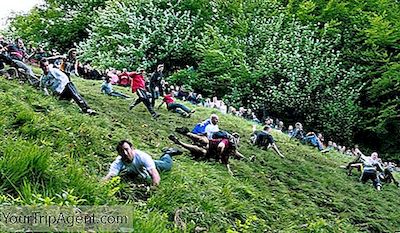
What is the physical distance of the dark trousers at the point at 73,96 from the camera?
38.4 ft

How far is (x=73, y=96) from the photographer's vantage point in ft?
38.7

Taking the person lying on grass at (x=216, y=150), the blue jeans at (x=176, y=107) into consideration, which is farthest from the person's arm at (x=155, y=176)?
the blue jeans at (x=176, y=107)

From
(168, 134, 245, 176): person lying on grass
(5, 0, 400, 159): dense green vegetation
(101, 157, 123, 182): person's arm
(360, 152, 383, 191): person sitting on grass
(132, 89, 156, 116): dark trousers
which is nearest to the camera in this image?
(101, 157, 123, 182): person's arm

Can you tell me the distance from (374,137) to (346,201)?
18161 mm

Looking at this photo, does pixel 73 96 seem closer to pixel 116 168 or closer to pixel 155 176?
pixel 116 168

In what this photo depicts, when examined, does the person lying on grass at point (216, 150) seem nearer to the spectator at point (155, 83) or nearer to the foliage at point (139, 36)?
the spectator at point (155, 83)

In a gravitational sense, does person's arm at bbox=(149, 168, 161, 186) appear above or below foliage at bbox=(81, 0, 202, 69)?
above

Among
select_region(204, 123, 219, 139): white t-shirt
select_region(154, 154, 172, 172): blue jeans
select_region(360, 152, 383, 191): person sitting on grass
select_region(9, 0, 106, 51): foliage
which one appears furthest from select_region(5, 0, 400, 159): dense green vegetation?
select_region(154, 154, 172, 172): blue jeans

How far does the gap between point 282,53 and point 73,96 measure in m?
17.6

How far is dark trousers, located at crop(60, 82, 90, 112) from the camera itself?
461 inches

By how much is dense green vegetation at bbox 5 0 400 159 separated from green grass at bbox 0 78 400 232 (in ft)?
37.6

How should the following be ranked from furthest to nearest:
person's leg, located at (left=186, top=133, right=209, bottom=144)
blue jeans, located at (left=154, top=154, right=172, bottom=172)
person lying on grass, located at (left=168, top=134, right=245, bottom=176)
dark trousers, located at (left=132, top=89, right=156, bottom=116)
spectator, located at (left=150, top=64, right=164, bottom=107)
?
1. spectator, located at (left=150, top=64, right=164, bottom=107)
2. dark trousers, located at (left=132, top=89, right=156, bottom=116)
3. person's leg, located at (left=186, top=133, right=209, bottom=144)
4. person lying on grass, located at (left=168, top=134, right=245, bottom=176)
5. blue jeans, located at (left=154, top=154, right=172, bottom=172)

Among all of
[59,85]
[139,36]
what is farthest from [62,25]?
[59,85]

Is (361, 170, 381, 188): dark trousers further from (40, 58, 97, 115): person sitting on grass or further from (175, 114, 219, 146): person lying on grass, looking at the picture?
(40, 58, 97, 115): person sitting on grass
